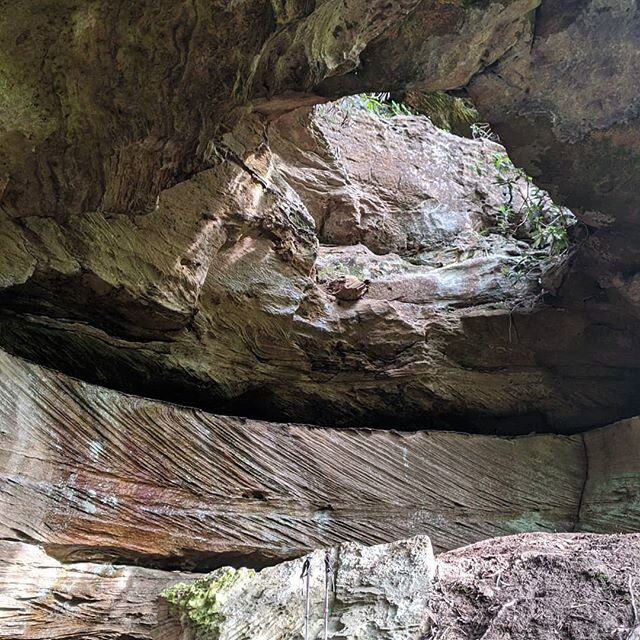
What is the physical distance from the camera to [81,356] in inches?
134

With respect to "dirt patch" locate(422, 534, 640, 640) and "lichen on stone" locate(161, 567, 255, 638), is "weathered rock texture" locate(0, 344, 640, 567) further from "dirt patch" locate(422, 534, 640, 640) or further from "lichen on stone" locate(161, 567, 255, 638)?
"dirt patch" locate(422, 534, 640, 640)

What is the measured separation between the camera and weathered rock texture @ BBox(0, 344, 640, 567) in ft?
9.21

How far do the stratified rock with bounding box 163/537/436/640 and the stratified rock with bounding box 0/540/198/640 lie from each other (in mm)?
321

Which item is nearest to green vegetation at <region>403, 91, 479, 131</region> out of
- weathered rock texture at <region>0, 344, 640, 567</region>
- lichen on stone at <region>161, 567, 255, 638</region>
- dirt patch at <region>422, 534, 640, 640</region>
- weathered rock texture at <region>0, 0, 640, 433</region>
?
weathered rock texture at <region>0, 0, 640, 433</region>

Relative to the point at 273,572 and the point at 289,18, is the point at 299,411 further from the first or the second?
the point at 289,18

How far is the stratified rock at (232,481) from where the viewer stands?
110 inches

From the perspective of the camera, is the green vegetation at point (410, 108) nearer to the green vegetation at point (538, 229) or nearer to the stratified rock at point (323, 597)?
the green vegetation at point (538, 229)

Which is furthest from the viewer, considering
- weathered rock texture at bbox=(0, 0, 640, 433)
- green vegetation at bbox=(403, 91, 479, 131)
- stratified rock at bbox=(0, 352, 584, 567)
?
green vegetation at bbox=(403, 91, 479, 131)

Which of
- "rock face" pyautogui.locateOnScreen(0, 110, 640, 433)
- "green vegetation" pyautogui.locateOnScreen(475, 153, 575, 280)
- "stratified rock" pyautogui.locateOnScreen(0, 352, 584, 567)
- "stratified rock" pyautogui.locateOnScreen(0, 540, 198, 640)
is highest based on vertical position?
"green vegetation" pyautogui.locateOnScreen(475, 153, 575, 280)

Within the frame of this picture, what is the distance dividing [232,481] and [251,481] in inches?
4.0

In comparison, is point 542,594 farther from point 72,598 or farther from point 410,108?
point 410,108

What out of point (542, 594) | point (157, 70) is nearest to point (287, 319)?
point (157, 70)

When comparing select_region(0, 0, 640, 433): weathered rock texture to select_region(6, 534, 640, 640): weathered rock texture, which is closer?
select_region(6, 534, 640, 640): weathered rock texture

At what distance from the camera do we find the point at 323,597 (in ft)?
6.97
